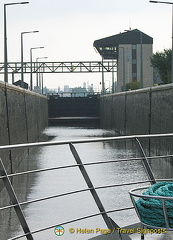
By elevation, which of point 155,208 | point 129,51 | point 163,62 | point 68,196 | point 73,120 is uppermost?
point 129,51

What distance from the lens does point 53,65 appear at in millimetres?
102500

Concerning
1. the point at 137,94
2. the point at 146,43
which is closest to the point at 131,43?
the point at 146,43

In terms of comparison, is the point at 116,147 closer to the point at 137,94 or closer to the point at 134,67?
the point at 137,94

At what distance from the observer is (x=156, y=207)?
440 cm

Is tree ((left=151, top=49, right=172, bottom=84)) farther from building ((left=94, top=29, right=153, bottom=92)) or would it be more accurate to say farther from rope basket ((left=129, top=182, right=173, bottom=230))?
rope basket ((left=129, top=182, right=173, bottom=230))

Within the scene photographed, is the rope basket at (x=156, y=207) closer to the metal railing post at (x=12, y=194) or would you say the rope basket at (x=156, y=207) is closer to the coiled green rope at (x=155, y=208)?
the coiled green rope at (x=155, y=208)

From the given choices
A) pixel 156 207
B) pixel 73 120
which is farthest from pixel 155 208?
pixel 73 120

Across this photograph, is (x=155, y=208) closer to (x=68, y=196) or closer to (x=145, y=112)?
(x=68, y=196)

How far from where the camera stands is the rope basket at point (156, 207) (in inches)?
170

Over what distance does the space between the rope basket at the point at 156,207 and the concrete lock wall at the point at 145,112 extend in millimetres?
19441

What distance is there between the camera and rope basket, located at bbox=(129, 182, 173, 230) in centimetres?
431

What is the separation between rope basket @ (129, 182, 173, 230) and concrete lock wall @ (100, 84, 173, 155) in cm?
1944

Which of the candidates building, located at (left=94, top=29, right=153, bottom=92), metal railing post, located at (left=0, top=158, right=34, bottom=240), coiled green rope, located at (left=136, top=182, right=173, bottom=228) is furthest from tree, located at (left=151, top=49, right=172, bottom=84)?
metal railing post, located at (left=0, top=158, right=34, bottom=240)

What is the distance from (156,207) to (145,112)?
28068 millimetres
